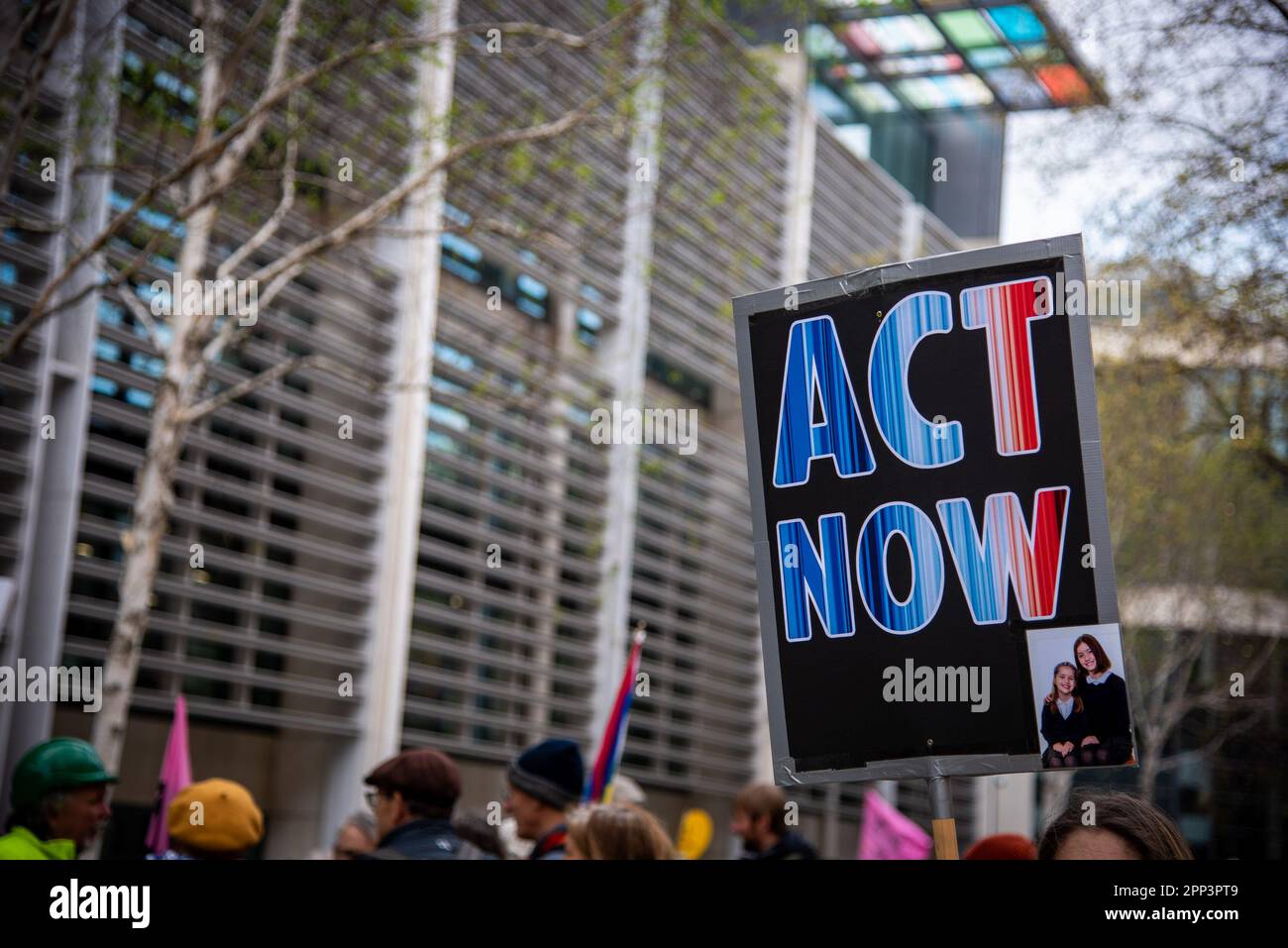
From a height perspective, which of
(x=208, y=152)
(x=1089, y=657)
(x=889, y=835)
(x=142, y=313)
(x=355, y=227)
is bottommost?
(x=889, y=835)

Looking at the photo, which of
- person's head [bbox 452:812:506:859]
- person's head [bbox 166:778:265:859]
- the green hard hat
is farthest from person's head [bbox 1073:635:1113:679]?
person's head [bbox 452:812:506:859]

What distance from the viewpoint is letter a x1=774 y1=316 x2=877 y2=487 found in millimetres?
3137

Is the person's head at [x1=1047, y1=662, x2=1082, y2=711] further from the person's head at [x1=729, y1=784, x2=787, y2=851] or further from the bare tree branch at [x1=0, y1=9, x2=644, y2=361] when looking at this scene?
the bare tree branch at [x1=0, y1=9, x2=644, y2=361]

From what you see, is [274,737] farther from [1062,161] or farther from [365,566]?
[1062,161]

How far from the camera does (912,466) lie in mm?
3057

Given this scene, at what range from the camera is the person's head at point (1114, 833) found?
263 cm

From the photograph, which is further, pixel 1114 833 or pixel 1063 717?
pixel 1063 717

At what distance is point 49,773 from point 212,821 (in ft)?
2.12

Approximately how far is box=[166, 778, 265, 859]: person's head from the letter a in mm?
2616

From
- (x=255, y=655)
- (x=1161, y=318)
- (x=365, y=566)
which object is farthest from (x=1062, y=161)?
(x=255, y=655)

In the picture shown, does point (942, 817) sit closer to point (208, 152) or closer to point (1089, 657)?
point (1089, 657)

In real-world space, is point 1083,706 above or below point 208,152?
below

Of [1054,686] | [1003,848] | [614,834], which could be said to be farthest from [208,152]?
[1054,686]
